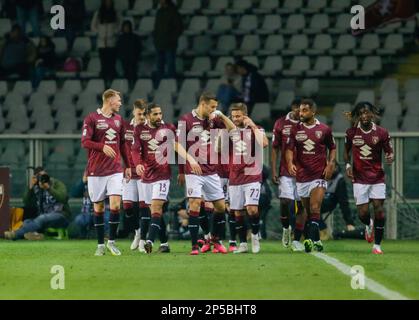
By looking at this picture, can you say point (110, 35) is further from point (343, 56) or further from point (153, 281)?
point (153, 281)

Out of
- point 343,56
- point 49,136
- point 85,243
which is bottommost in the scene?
point 85,243

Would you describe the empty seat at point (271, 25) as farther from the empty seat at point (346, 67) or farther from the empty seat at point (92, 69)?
the empty seat at point (92, 69)

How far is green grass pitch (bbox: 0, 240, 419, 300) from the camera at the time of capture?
11.5 metres

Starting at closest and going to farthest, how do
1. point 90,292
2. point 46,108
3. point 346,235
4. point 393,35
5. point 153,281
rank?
1. point 90,292
2. point 153,281
3. point 346,235
4. point 46,108
5. point 393,35

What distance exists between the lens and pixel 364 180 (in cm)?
1741

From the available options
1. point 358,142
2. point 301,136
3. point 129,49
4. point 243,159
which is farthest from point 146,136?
point 129,49

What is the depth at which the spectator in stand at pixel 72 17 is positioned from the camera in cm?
2764

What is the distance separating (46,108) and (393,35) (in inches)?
287

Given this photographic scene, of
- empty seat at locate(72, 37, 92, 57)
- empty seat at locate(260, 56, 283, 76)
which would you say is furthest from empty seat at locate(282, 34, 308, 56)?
empty seat at locate(72, 37, 92, 57)

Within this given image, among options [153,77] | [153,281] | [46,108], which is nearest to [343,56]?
[153,77]

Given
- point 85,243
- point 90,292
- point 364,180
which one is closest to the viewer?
point 90,292

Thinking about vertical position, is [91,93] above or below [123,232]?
above

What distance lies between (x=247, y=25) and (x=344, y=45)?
213cm

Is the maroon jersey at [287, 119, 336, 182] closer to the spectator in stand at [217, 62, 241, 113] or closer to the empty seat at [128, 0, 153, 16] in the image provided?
the spectator in stand at [217, 62, 241, 113]
